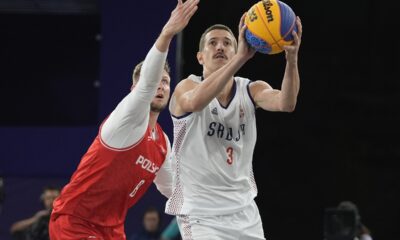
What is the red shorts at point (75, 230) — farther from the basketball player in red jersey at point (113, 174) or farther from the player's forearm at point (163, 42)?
the player's forearm at point (163, 42)

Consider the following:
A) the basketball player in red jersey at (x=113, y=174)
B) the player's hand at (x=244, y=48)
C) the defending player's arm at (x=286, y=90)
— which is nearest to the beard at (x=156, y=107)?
the basketball player in red jersey at (x=113, y=174)

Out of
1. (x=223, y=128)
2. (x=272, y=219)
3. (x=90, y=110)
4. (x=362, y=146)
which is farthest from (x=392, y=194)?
(x=223, y=128)

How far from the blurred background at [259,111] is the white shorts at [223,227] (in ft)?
17.1

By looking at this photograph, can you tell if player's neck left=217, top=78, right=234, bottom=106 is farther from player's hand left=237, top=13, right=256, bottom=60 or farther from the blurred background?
the blurred background

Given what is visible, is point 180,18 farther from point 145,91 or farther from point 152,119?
point 152,119

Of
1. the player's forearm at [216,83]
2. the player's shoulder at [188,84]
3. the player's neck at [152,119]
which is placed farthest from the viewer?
the player's neck at [152,119]

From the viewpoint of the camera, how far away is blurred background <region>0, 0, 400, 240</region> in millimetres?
10141

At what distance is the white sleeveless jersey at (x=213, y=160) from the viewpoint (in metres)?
4.74

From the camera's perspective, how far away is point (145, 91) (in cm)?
437

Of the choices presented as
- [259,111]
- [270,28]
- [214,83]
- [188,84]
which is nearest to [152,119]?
[188,84]

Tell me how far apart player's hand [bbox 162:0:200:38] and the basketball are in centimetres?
34

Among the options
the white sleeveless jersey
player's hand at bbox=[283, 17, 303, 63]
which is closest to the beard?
the white sleeveless jersey

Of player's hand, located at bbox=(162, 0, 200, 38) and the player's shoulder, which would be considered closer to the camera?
player's hand, located at bbox=(162, 0, 200, 38)

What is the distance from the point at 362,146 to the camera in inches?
504
